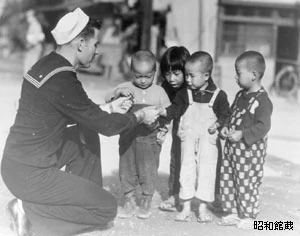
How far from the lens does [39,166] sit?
12.4 feet

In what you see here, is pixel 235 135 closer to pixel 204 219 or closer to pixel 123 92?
pixel 204 219

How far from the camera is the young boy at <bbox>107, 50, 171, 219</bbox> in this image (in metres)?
4.32

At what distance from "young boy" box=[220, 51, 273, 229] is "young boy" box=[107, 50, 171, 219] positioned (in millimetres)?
589

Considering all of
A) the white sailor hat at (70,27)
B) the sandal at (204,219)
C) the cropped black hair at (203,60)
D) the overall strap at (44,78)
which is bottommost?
the sandal at (204,219)

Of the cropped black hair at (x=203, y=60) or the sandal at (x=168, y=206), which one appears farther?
the sandal at (x=168, y=206)

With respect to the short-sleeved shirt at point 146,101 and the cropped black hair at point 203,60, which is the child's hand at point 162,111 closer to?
the short-sleeved shirt at point 146,101

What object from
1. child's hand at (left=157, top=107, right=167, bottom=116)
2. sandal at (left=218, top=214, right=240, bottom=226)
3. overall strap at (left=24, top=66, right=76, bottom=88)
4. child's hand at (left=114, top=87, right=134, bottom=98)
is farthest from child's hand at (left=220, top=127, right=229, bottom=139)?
overall strap at (left=24, top=66, right=76, bottom=88)

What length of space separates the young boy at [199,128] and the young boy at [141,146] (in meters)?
0.18

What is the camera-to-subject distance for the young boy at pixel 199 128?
4.23 meters

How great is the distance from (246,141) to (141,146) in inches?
33.8

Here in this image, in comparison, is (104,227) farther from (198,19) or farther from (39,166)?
(198,19)

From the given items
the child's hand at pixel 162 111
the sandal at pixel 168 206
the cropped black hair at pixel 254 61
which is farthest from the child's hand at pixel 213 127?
the sandal at pixel 168 206

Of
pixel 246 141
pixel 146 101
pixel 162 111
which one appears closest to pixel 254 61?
pixel 246 141

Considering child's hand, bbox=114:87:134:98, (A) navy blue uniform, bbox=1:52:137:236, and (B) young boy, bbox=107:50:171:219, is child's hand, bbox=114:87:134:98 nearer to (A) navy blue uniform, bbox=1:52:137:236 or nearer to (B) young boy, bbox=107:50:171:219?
(B) young boy, bbox=107:50:171:219
